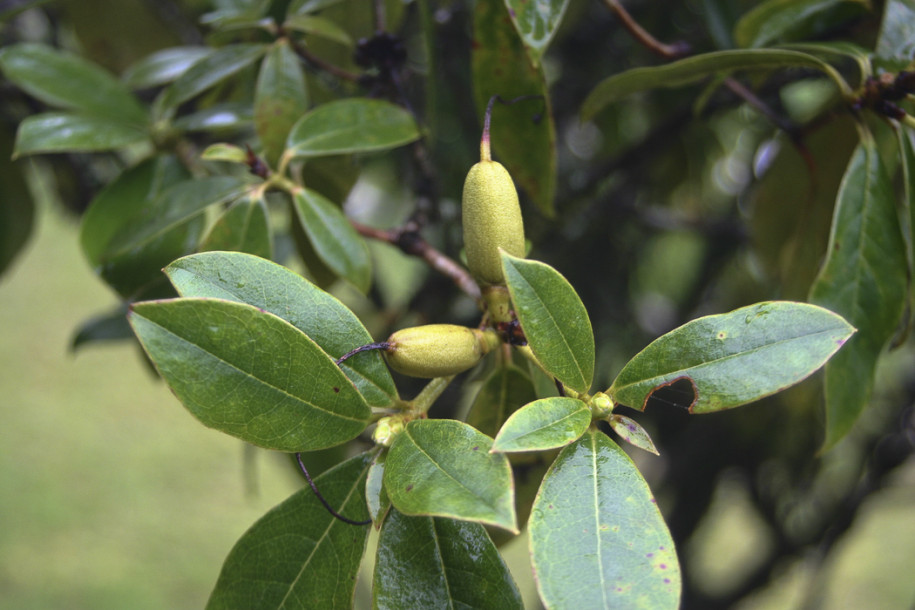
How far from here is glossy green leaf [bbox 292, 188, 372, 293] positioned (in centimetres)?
63

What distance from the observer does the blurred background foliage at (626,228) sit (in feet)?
2.91

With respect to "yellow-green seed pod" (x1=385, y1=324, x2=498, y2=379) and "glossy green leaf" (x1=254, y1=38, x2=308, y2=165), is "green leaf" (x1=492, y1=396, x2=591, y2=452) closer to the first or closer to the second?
"yellow-green seed pod" (x1=385, y1=324, x2=498, y2=379)

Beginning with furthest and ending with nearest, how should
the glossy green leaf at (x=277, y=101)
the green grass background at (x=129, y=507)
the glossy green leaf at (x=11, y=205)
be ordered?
the green grass background at (x=129, y=507) → the glossy green leaf at (x=11, y=205) → the glossy green leaf at (x=277, y=101)

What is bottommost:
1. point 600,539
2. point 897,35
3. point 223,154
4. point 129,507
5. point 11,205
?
point 129,507

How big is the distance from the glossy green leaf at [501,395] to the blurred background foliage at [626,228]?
216mm

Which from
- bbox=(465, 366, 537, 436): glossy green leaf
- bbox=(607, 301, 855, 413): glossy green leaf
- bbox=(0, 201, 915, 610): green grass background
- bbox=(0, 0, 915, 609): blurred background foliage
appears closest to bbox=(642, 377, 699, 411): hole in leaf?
bbox=(607, 301, 855, 413): glossy green leaf

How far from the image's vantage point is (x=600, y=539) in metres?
0.39

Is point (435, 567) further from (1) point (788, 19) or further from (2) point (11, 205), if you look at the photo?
(2) point (11, 205)

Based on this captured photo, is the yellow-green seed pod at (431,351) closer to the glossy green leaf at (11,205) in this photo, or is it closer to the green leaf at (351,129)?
the green leaf at (351,129)

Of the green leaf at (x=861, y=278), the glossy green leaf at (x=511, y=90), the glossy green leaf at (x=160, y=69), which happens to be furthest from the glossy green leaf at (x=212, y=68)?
the green leaf at (x=861, y=278)

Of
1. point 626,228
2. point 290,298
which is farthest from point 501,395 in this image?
point 626,228

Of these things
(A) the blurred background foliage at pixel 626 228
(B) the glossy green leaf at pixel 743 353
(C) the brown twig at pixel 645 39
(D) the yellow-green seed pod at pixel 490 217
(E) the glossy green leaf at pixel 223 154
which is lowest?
(A) the blurred background foliage at pixel 626 228

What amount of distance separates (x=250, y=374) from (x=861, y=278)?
1.77 feet

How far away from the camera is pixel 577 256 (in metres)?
1.36
